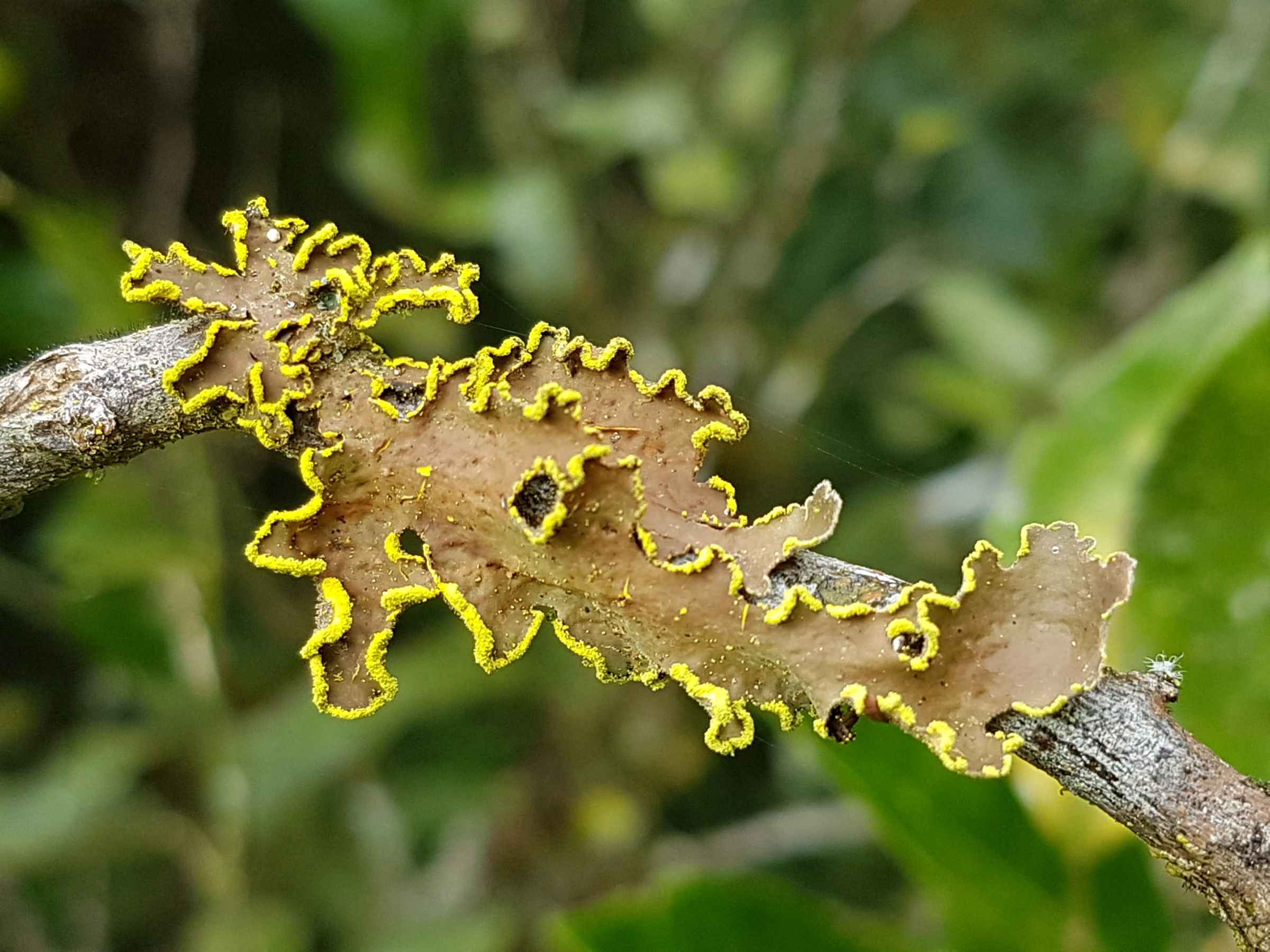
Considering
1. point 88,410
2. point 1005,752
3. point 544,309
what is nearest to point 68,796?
point 544,309

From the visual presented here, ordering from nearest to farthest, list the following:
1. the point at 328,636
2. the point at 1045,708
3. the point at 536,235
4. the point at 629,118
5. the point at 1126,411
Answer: the point at 1045,708
the point at 328,636
the point at 1126,411
the point at 536,235
the point at 629,118

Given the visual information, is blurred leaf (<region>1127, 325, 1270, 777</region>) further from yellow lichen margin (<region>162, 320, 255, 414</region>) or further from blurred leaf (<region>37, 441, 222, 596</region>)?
blurred leaf (<region>37, 441, 222, 596</region>)

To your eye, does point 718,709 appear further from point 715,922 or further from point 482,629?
point 715,922

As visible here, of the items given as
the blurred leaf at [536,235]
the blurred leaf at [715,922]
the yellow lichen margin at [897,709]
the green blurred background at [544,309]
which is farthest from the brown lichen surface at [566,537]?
the blurred leaf at [536,235]

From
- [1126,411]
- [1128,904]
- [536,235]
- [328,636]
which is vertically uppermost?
[536,235]

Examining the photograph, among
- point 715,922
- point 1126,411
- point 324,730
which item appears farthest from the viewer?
point 324,730

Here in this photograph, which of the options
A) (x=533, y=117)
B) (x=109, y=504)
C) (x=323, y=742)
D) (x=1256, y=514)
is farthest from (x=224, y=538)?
(x=1256, y=514)

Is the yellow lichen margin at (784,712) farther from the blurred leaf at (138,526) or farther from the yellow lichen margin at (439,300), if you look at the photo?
the blurred leaf at (138,526)
